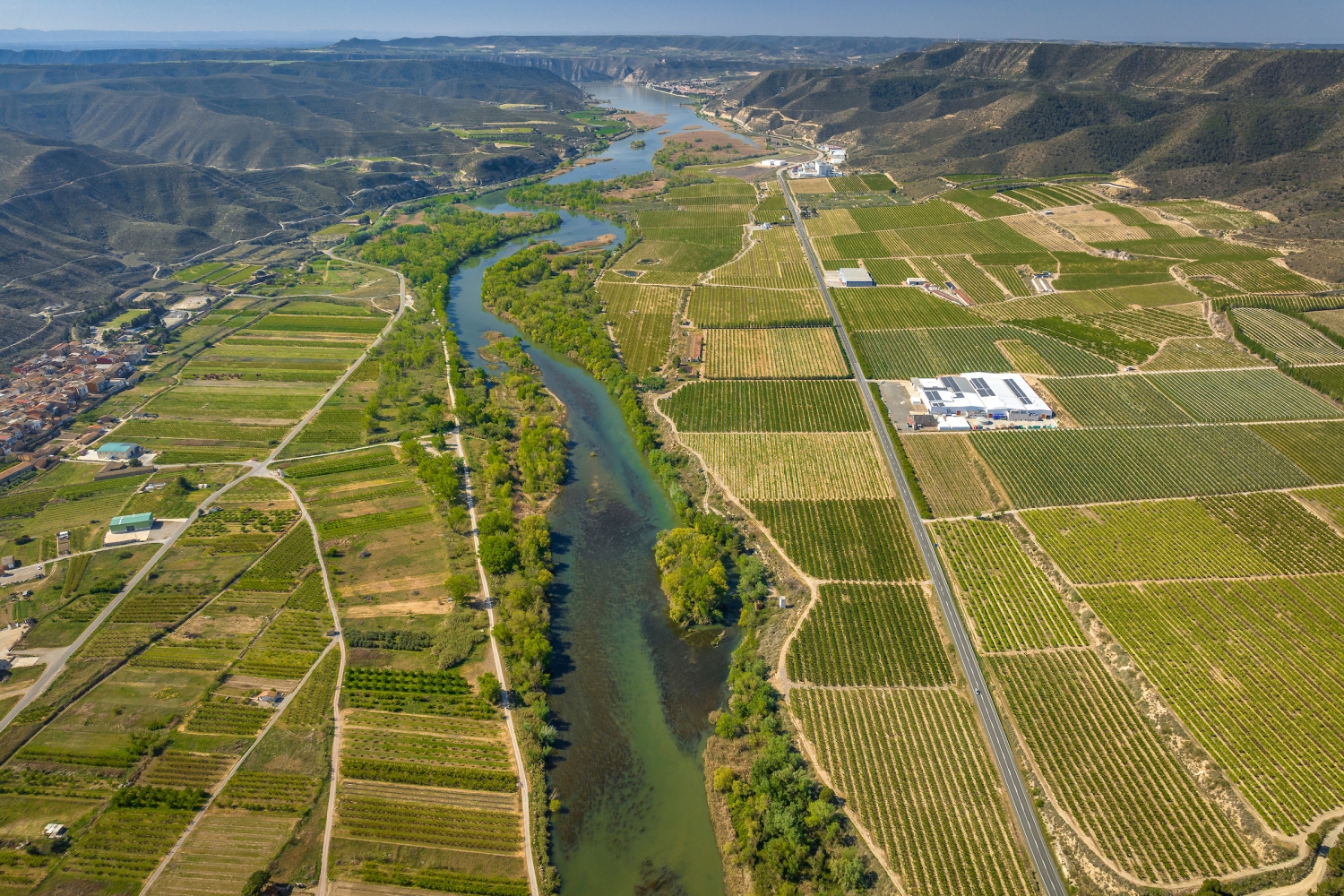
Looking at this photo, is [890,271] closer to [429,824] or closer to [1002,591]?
[1002,591]

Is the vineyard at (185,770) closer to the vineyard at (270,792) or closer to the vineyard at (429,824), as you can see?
the vineyard at (270,792)

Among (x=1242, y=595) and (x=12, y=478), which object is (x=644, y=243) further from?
(x=1242, y=595)

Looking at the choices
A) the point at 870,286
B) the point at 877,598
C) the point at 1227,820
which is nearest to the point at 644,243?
the point at 870,286

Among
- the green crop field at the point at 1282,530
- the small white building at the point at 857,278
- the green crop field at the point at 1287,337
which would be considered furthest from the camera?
the small white building at the point at 857,278

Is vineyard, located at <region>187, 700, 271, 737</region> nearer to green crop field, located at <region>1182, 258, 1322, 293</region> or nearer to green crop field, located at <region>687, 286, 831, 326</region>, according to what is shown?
green crop field, located at <region>687, 286, 831, 326</region>

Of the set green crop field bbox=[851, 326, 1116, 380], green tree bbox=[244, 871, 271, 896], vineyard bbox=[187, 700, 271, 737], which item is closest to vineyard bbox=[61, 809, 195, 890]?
vineyard bbox=[187, 700, 271, 737]

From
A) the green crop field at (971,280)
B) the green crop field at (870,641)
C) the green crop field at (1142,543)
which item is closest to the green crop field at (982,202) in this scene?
the green crop field at (971,280)

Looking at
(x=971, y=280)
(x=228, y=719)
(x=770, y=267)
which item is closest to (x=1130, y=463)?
(x=971, y=280)
